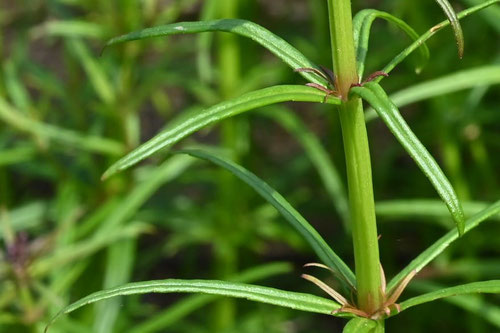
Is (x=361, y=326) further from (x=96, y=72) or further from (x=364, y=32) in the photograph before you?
(x=96, y=72)

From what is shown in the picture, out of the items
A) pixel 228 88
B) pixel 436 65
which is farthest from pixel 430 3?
pixel 228 88

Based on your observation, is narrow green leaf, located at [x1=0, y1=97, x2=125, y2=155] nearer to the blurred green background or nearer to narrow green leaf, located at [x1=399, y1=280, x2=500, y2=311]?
the blurred green background

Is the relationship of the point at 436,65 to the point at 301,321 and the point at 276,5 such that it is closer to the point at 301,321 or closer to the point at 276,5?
the point at 301,321

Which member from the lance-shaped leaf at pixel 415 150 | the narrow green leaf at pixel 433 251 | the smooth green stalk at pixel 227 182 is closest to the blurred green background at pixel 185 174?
the smooth green stalk at pixel 227 182

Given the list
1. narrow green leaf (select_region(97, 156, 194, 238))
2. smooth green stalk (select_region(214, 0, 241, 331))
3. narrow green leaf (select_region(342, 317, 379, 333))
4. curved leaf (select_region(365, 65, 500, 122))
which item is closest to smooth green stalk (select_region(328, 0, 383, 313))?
narrow green leaf (select_region(342, 317, 379, 333))

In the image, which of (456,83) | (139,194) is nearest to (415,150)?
(456,83)
